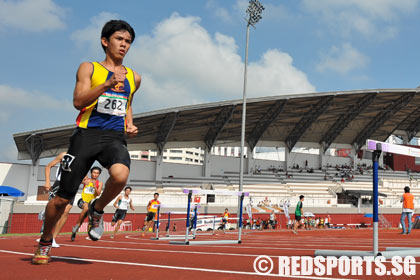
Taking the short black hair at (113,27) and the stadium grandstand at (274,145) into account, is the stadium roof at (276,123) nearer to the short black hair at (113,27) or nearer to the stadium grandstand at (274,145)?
the stadium grandstand at (274,145)

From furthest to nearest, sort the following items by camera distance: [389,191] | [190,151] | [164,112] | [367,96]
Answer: [190,151] < [389,191] < [367,96] < [164,112]

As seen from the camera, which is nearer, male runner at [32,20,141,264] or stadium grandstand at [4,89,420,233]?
male runner at [32,20,141,264]

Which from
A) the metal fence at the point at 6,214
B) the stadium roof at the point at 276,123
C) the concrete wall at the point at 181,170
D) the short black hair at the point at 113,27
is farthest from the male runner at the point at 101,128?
the concrete wall at the point at 181,170

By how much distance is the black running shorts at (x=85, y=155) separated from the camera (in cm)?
337

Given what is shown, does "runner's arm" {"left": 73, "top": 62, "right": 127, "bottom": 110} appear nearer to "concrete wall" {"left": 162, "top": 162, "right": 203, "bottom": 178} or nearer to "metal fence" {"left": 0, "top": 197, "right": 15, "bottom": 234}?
"metal fence" {"left": 0, "top": 197, "right": 15, "bottom": 234}

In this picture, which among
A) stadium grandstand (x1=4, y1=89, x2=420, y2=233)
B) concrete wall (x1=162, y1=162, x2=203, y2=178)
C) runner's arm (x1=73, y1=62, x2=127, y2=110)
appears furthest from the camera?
concrete wall (x1=162, y1=162, x2=203, y2=178)

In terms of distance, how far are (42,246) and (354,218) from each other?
3307 cm

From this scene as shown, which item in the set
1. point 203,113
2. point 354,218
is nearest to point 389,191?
point 354,218

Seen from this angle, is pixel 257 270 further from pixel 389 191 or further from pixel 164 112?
pixel 389 191

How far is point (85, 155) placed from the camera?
338 cm

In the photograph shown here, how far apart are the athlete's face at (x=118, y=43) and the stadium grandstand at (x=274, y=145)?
74.9 feet

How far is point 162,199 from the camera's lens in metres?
27.9

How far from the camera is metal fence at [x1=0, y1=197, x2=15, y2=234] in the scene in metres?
19.5

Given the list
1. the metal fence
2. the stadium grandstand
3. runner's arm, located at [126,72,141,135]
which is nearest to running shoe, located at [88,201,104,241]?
runner's arm, located at [126,72,141,135]
